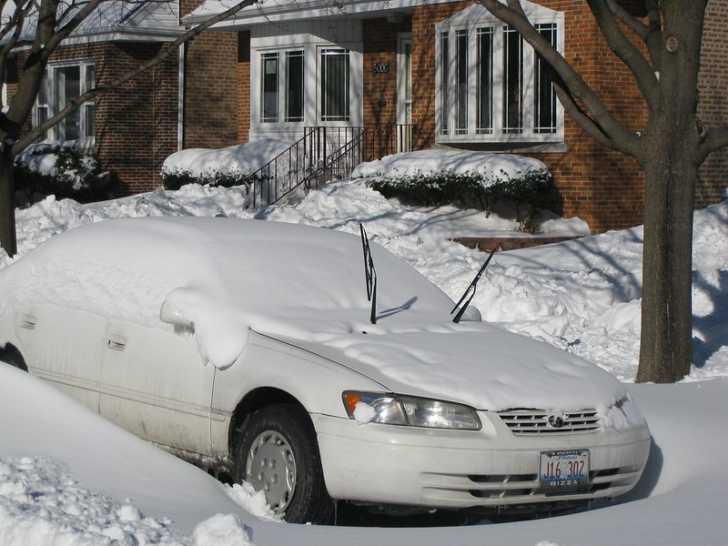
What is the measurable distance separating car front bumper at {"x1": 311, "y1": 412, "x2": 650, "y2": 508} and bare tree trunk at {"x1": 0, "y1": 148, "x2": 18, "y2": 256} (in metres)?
10.8

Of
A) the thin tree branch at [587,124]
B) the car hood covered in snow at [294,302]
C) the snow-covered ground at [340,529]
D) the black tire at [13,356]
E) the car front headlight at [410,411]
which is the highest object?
the thin tree branch at [587,124]

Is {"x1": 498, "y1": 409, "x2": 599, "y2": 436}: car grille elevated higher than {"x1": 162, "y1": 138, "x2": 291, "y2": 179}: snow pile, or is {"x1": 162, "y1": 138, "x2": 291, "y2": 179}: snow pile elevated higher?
{"x1": 162, "y1": 138, "x2": 291, "y2": 179}: snow pile

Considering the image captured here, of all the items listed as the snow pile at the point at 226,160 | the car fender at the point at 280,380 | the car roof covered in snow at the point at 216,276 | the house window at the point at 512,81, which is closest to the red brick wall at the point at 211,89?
the snow pile at the point at 226,160

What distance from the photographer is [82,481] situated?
580 centimetres

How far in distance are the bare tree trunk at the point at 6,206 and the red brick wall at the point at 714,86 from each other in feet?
34.2

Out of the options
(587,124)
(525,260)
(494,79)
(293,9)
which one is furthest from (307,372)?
(293,9)

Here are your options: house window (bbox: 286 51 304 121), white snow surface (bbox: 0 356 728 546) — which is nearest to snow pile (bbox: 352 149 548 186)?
house window (bbox: 286 51 304 121)

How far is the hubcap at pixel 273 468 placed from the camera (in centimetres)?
615

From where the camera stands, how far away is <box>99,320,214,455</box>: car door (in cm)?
679

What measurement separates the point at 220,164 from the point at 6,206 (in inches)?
324

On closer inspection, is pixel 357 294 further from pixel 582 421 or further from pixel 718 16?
pixel 718 16

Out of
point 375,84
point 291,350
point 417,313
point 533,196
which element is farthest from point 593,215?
point 291,350

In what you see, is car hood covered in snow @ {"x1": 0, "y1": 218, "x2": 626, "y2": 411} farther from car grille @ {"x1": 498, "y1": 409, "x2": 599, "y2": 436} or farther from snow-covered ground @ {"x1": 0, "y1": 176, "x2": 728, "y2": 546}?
snow-covered ground @ {"x1": 0, "y1": 176, "x2": 728, "y2": 546}

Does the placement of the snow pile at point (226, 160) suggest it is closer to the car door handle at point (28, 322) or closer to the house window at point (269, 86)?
the house window at point (269, 86)
